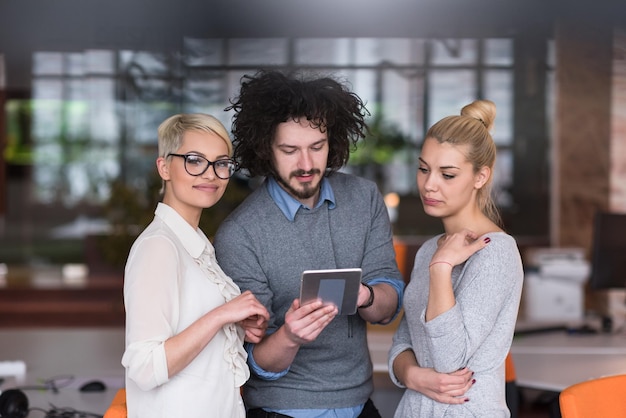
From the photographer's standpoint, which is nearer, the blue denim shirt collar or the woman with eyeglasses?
the woman with eyeglasses

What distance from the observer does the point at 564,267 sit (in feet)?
17.7

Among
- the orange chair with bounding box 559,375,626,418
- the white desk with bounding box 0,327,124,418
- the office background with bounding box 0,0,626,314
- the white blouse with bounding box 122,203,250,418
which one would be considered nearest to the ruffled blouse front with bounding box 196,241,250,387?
the white blouse with bounding box 122,203,250,418

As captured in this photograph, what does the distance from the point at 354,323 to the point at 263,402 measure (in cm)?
37

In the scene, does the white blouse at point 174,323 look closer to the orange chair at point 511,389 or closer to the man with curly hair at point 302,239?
the man with curly hair at point 302,239

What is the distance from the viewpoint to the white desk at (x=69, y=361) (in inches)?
129

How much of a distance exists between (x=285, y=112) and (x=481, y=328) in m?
0.84

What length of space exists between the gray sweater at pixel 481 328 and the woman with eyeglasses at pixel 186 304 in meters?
0.49

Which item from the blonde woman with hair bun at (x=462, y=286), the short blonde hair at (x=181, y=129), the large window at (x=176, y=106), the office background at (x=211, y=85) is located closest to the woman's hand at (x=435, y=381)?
the blonde woman with hair bun at (x=462, y=286)

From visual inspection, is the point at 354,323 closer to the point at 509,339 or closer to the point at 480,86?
the point at 509,339

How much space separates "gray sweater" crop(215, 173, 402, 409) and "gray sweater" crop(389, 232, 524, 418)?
0.97 ft

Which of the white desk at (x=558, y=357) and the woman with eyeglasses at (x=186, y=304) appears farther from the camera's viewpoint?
the white desk at (x=558, y=357)

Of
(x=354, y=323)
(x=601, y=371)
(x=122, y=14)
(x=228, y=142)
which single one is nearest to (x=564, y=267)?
(x=601, y=371)

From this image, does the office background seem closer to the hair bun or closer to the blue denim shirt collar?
the blue denim shirt collar

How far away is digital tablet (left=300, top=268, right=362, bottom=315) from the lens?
7.07 feet
